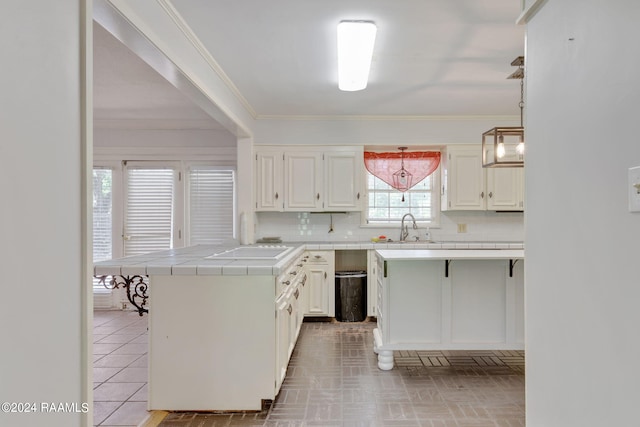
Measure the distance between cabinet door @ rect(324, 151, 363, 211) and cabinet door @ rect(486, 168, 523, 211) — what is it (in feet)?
→ 5.51

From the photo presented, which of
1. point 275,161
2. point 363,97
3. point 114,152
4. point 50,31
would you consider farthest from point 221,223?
point 50,31

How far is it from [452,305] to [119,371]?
277 centimetres

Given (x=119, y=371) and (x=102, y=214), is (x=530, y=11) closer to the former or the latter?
(x=119, y=371)

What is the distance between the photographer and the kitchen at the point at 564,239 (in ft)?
3.29

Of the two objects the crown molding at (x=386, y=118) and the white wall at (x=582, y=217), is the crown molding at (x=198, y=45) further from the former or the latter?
the white wall at (x=582, y=217)

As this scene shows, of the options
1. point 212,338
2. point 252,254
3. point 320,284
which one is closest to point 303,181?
point 320,284

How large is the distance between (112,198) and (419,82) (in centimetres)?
425

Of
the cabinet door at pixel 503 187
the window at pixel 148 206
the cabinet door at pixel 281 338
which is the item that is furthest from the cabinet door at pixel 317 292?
the cabinet door at pixel 503 187

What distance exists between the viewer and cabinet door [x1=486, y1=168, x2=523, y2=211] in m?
4.77

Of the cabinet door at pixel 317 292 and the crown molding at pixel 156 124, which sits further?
the crown molding at pixel 156 124

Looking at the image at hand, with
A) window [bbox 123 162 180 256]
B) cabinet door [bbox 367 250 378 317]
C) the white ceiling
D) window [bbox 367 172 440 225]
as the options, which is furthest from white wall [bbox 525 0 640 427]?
window [bbox 123 162 180 256]

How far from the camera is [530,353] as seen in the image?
1.53 metres

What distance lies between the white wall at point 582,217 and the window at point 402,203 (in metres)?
3.72

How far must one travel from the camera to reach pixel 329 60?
9.85ft
